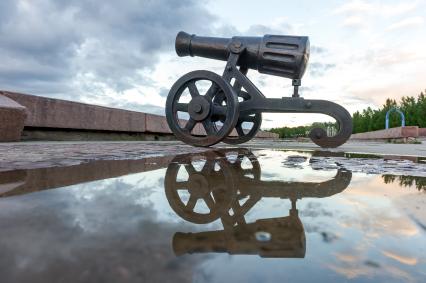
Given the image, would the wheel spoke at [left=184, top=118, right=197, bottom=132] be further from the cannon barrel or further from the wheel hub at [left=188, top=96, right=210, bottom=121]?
the cannon barrel

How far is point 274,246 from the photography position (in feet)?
1.90

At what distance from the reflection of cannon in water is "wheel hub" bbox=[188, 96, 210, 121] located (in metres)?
1.90

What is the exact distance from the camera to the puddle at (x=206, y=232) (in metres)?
0.48

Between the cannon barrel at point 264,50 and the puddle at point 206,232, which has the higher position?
the cannon barrel at point 264,50

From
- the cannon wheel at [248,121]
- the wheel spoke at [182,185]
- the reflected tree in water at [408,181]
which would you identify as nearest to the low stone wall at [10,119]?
the cannon wheel at [248,121]

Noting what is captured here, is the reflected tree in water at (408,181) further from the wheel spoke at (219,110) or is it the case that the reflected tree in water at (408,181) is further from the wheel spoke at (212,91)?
the wheel spoke at (212,91)

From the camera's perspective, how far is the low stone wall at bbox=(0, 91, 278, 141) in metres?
4.15

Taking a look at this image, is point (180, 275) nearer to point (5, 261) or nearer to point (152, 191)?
point (5, 261)

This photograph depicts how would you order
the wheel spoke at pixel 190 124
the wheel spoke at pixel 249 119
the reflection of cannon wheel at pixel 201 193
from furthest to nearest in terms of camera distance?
1. the wheel spoke at pixel 249 119
2. the wheel spoke at pixel 190 124
3. the reflection of cannon wheel at pixel 201 193

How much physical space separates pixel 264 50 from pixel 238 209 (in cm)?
314

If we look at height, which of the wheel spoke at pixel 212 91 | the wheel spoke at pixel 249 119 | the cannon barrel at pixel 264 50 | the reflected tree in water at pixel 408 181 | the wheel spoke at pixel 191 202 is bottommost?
the wheel spoke at pixel 191 202

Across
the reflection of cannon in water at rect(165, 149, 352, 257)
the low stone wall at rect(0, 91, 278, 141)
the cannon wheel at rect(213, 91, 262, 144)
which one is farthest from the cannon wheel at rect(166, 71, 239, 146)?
the low stone wall at rect(0, 91, 278, 141)

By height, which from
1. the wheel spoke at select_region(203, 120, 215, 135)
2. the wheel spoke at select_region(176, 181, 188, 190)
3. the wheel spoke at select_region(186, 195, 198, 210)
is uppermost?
the wheel spoke at select_region(203, 120, 215, 135)

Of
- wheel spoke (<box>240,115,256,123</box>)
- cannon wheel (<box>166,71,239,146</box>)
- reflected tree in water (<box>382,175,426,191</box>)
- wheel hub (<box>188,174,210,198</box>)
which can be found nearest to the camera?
wheel hub (<box>188,174,210,198</box>)
